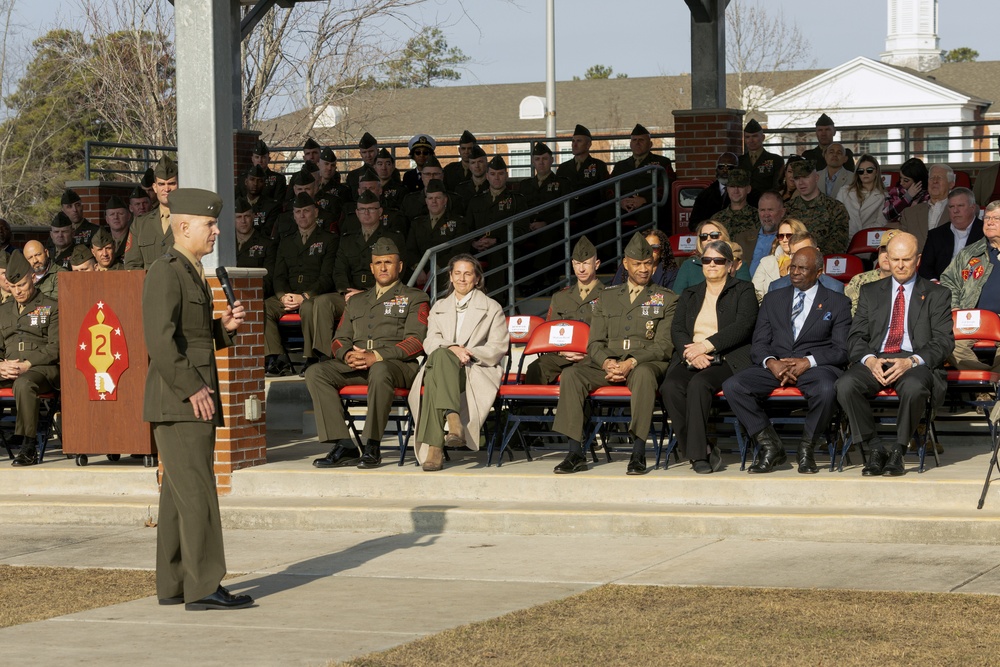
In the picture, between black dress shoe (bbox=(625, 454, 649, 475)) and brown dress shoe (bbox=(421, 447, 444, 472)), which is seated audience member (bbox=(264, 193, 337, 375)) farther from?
black dress shoe (bbox=(625, 454, 649, 475))

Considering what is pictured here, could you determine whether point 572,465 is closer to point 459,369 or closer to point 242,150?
point 459,369

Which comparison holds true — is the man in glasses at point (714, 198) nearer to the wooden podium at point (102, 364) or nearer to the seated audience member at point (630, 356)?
the seated audience member at point (630, 356)

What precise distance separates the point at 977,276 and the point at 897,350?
1.44 m

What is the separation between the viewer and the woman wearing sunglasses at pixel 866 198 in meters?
14.8

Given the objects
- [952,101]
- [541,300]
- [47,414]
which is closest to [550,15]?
[952,101]

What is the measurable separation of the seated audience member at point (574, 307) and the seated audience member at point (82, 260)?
503 cm

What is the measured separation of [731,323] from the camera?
34.9 ft

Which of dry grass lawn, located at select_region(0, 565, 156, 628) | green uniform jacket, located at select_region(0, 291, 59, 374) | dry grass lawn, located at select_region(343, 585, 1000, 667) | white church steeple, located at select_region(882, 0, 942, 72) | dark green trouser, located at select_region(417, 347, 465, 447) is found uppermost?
white church steeple, located at select_region(882, 0, 942, 72)

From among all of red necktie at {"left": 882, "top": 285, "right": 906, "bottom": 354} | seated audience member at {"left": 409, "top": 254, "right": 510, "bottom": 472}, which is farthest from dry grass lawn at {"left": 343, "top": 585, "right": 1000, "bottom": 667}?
seated audience member at {"left": 409, "top": 254, "right": 510, "bottom": 472}

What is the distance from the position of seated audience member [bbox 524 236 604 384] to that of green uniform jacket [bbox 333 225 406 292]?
9.42 feet

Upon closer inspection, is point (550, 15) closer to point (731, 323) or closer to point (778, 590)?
point (731, 323)

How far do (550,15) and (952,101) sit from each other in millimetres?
16743

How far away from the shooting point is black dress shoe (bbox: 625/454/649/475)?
1024cm

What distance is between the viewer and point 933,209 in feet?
44.6
